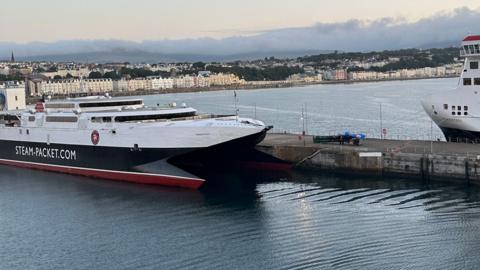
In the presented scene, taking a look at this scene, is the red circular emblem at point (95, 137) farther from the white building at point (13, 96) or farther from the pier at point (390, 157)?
the white building at point (13, 96)

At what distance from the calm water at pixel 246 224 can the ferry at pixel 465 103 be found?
4456mm

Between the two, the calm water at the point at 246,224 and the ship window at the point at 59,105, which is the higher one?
the ship window at the point at 59,105

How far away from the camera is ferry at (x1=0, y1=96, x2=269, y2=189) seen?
2661cm

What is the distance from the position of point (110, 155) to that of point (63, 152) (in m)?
3.61

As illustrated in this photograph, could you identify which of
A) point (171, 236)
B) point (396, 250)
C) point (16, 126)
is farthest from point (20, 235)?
point (16, 126)

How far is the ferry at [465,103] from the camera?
1117 inches

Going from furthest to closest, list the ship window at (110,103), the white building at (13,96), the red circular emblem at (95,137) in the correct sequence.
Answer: the white building at (13,96) → the ship window at (110,103) → the red circular emblem at (95,137)

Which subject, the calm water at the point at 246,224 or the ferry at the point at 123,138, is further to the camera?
the ferry at the point at 123,138

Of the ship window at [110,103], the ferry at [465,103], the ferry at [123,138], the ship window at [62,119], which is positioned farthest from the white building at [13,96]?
the ferry at [465,103]

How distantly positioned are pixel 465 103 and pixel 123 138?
15154 millimetres

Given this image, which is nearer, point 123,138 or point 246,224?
point 246,224

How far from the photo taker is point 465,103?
2853 cm

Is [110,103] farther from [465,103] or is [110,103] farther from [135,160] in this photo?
[465,103]

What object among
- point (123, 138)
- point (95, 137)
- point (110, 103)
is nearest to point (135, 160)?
point (123, 138)
